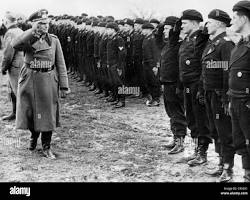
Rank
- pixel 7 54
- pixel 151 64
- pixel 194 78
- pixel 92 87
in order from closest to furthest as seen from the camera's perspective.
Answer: pixel 194 78 → pixel 7 54 → pixel 151 64 → pixel 92 87

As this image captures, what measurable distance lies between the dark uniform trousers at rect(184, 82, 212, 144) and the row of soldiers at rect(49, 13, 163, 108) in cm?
312

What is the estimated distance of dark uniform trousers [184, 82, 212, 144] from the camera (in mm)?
6637

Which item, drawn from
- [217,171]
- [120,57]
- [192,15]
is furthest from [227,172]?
[120,57]

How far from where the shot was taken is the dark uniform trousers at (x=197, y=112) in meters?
6.64

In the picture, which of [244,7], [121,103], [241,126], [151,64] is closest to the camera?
[244,7]

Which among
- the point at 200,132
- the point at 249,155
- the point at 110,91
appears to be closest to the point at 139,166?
the point at 200,132

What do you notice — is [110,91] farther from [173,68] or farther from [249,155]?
[249,155]

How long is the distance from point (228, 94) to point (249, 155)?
695 millimetres

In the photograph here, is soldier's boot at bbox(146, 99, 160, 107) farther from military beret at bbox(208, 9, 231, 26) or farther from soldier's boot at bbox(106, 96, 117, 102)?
military beret at bbox(208, 9, 231, 26)

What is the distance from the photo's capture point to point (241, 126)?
17.5 feet

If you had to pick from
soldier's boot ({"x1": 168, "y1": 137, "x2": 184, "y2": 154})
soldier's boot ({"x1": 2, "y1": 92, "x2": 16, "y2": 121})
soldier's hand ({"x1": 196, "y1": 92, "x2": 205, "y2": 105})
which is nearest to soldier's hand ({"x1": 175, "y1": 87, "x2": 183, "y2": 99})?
soldier's boot ({"x1": 168, "y1": 137, "x2": 184, "y2": 154})

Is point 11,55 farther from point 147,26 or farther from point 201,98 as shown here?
point 201,98

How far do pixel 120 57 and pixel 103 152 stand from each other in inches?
160

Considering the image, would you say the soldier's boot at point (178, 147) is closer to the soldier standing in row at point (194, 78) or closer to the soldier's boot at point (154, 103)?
the soldier standing in row at point (194, 78)
